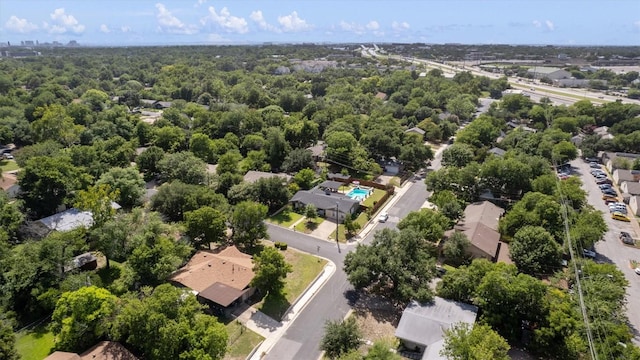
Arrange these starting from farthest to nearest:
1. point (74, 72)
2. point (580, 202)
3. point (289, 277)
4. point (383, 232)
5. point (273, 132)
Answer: point (74, 72), point (273, 132), point (580, 202), point (289, 277), point (383, 232)

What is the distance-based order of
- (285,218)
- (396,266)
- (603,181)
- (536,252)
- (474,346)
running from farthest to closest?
(603,181), (285,218), (536,252), (396,266), (474,346)

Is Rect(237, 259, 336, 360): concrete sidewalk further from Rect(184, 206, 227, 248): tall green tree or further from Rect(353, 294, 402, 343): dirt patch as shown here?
Rect(184, 206, 227, 248): tall green tree

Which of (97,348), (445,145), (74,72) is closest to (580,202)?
(445,145)

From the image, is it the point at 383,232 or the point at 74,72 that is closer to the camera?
the point at 383,232

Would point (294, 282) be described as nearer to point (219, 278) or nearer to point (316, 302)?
point (316, 302)

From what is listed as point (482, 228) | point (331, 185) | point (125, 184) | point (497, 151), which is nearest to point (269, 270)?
point (482, 228)

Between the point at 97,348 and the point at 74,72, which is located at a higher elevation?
the point at 74,72

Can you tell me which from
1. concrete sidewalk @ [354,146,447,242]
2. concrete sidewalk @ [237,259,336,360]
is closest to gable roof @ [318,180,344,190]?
concrete sidewalk @ [354,146,447,242]

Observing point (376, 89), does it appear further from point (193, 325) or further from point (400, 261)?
point (193, 325)
